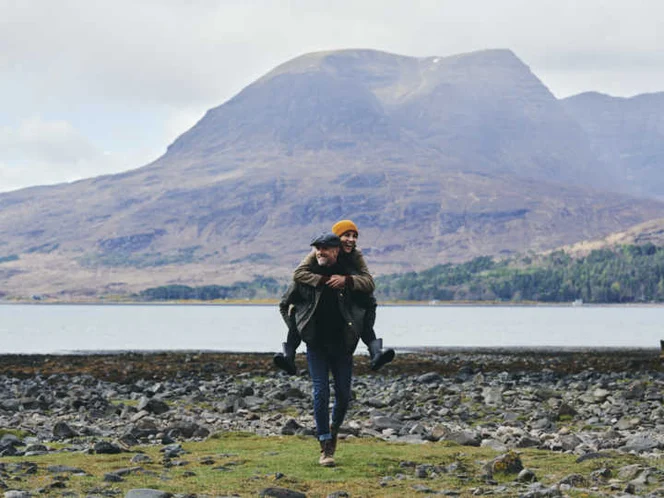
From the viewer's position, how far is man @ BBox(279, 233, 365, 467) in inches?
625

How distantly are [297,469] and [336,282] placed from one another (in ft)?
9.52

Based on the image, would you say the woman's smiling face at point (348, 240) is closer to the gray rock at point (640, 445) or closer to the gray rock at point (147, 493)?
the gray rock at point (147, 493)

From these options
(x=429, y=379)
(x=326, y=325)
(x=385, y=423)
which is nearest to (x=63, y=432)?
(x=385, y=423)

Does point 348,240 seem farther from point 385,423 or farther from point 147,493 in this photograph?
point 385,423

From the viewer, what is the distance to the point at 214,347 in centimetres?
9438

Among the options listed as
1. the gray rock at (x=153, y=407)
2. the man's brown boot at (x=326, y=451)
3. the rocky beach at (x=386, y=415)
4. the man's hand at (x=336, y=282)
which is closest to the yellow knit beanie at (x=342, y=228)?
the man's hand at (x=336, y=282)

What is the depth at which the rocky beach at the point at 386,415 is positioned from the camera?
1756 centimetres

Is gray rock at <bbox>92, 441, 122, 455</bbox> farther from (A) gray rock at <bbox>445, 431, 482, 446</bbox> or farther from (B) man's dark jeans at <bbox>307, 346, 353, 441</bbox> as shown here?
(A) gray rock at <bbox>445, 431, 482, 446</bbox>

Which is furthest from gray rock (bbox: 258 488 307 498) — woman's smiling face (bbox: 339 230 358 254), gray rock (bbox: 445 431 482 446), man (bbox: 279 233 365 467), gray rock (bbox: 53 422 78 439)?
gray rock (bbox: 53 422 78 439)

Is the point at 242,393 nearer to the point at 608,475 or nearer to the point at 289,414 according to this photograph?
the point at 289,414

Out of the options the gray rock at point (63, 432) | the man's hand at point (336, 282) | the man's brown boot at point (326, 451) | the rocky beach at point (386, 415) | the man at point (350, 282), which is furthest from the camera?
the gray rock at point (63, 432)

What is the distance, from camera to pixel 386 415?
83.9 ft

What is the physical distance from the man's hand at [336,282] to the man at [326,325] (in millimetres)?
85

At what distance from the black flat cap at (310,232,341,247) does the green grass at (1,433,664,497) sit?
3384 mm
